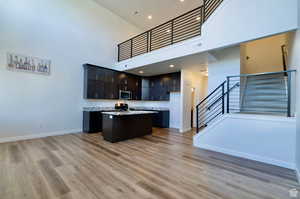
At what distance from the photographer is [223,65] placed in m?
4.82

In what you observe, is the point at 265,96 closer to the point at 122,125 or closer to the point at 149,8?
the point at 122,125

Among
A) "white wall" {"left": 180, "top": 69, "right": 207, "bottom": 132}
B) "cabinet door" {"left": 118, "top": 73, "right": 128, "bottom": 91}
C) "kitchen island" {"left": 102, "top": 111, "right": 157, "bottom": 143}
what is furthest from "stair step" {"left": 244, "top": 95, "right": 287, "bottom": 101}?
"cabinet door" {"left": 118, "top": 73, "right": 128, "bottom": 91}

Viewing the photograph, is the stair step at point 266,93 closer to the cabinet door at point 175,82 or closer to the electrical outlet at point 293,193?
the cabinet door at point 175,82

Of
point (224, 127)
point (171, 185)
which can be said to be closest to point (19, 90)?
point (171, 185)

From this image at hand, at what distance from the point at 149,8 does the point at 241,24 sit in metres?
4.70

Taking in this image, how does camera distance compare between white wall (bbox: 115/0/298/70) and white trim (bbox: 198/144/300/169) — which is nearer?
white wall (bbox: 115/0/298/70)

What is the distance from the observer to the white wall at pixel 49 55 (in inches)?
169

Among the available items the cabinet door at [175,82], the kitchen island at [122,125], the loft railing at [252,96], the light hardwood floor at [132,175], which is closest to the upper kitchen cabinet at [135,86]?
the cabinet door at [175,82]

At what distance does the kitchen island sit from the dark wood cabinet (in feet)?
5.89

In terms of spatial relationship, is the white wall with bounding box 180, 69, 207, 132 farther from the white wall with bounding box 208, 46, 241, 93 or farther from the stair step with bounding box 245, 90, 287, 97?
the stair step with bounding box 245, 90, 287, 97

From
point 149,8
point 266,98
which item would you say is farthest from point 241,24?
point 149,8

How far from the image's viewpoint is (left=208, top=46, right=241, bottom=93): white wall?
449 centimetres

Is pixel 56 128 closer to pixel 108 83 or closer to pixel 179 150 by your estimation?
pixel 108 83

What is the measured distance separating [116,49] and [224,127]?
20.3 feet
